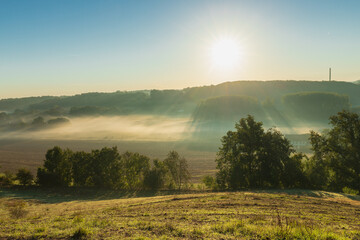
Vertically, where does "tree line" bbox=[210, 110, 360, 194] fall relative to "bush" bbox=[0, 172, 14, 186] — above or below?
above

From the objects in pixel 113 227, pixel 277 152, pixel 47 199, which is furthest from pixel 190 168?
pixel 113 227

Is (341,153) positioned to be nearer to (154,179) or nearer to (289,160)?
(289,160)

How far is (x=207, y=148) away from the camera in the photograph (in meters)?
167

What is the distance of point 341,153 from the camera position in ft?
161

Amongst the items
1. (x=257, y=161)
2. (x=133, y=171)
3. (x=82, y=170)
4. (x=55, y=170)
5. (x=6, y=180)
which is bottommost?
(x=6, y=180)

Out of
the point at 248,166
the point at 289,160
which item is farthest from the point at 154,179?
the point at 289,160

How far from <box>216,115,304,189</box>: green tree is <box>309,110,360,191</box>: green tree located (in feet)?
18.2

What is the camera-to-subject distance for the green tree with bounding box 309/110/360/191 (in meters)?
47.9

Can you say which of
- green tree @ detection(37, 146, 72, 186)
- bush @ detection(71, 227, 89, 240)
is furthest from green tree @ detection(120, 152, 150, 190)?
bush @ detection(71, 227, 89, 240)

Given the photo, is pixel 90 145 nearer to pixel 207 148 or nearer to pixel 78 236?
pixel 207 148

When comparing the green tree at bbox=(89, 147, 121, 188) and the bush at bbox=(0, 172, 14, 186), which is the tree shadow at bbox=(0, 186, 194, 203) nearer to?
the green tree at bbox=(89, 147, 121, 188)

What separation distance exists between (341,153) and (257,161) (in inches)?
651

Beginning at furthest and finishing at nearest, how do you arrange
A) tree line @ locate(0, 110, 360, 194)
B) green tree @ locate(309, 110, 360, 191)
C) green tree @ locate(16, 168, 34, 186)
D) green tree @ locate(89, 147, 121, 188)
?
green tree @ locate(89, 147, 121, 188), green tree @ locate(16, 168, 34, 186), tree line @ locate(0, 110, 360, 194), green tree @ locate(309, 110, 360, 191)

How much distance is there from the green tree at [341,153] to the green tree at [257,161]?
18.2ft
